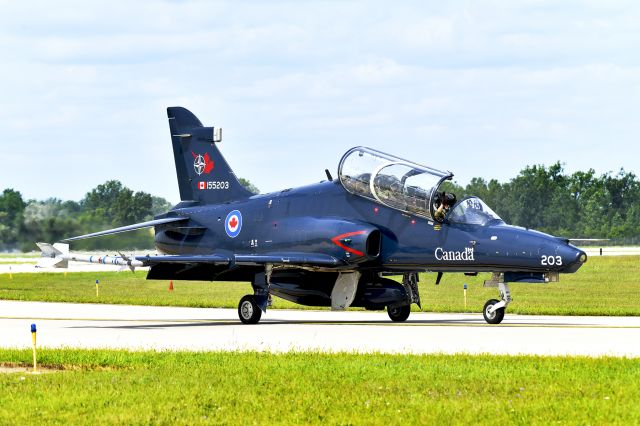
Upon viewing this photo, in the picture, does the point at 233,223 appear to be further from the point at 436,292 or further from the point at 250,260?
the point at 436,292

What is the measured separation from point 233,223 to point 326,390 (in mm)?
15355

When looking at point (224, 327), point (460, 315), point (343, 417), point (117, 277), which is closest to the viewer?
point (343, 417)

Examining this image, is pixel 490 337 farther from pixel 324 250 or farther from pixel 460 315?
pixel 460 315

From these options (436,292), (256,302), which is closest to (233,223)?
(256,302)

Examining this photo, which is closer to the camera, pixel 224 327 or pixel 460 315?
pixel 224 327

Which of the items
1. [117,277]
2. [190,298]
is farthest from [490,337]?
[117,277]

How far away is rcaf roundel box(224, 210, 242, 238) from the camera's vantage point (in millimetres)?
28364

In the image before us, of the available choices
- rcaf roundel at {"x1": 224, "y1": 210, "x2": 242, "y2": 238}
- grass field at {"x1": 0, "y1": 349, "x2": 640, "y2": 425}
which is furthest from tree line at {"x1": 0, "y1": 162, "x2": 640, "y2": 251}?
grass field at {"x1": 0, "y1": 349, "x2": 640, "y2": 425}

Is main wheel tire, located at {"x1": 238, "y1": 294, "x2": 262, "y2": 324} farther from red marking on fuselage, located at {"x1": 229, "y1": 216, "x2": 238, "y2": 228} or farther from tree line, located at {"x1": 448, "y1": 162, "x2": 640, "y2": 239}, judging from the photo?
tree line, located at {"x1": 448, "y1": 162, "x2": 640, "y2": 239}

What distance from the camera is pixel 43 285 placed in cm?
4966

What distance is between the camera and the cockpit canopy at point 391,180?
24109 millimetres

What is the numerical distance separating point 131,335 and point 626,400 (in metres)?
12.4

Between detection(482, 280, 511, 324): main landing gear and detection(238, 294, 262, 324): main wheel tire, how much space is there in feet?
17.2

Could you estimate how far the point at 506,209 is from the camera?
103 meters
